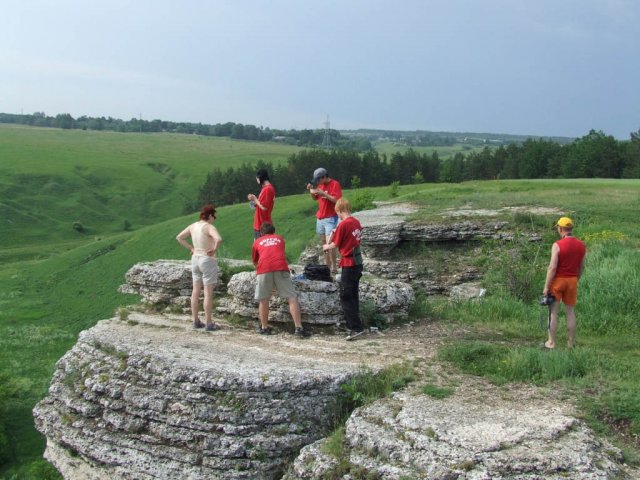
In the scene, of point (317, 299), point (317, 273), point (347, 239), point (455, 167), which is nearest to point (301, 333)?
point (317, 299)

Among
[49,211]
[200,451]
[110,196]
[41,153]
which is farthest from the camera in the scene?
[41,153]

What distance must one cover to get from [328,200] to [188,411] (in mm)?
6110

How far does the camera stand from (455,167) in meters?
86.9

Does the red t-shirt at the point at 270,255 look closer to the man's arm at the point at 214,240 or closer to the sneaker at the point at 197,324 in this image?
the man's arm at the point at 214,240

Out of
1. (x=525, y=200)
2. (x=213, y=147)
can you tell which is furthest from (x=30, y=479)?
(x=213, y=147)

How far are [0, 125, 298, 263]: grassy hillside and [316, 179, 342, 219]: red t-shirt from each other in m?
54.5

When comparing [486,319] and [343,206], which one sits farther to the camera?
[486,319]

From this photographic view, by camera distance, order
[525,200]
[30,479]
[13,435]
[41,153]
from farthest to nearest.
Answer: [41,153] < [525,200] < [13,435] < [30,479]

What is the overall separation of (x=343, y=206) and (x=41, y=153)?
119881 mm

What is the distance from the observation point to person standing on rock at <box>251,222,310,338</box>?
11531mm

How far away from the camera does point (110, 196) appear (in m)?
101

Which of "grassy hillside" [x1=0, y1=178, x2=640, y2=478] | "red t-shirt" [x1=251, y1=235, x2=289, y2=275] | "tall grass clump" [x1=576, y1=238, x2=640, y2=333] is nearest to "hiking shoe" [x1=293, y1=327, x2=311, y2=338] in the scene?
"red t-shirt" [x1=251, y1=235, x2=289, y2=275]

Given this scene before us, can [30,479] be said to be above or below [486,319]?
below

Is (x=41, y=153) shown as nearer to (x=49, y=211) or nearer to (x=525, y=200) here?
(x=49, y=211)
